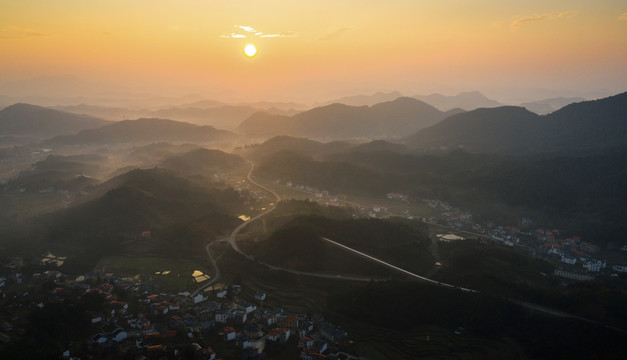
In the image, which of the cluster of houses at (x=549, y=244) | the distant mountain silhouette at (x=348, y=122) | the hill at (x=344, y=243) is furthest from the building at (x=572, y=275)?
the distant mountain silhouette at (x=348, y=122)

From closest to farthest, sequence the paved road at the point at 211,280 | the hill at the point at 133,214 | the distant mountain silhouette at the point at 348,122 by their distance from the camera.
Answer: the paved road at the point at 211,280, the hill at the point at 133,214, the distant mountain silhouette at the point at 348,122

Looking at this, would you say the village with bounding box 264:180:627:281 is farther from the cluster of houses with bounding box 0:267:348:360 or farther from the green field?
the green field

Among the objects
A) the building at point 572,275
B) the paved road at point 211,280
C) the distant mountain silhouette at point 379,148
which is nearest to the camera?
the paved road at point 211,280

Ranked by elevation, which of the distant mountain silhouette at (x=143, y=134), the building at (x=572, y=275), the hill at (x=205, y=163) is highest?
the distant mountain silhouette at (x=143, y=134)

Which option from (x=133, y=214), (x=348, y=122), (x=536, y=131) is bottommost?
(x=133, y=214)

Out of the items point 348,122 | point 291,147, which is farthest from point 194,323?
point 348,122

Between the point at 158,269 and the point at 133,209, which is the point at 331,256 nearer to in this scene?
the point at 158,269

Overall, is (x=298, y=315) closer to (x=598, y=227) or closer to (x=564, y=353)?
(x=564, y=353)

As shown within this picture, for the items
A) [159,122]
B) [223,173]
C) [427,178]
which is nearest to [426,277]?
[427,178]

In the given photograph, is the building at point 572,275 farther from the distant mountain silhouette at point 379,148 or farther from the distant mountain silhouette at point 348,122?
the distant mountain silhouette at point 348,122
